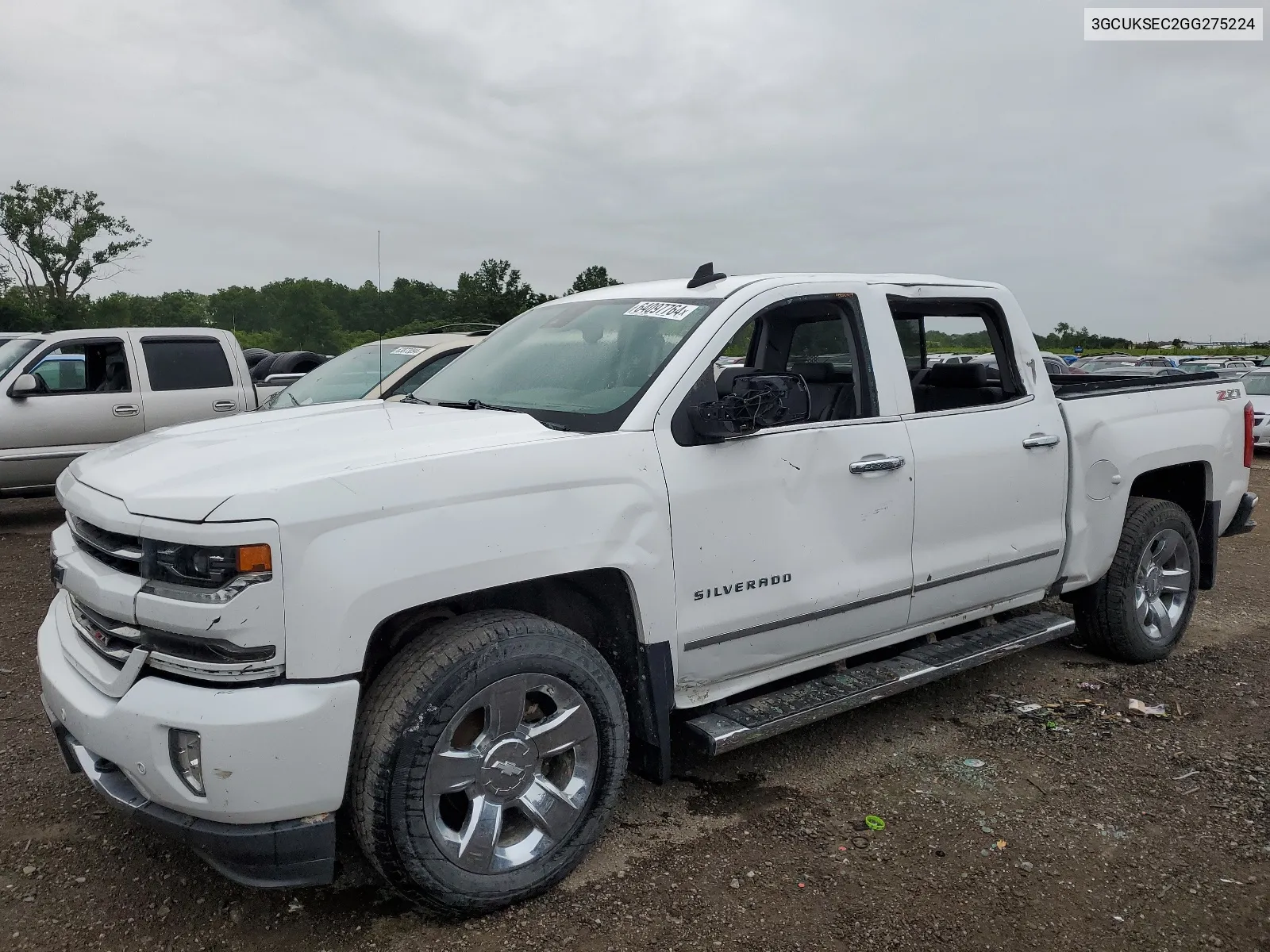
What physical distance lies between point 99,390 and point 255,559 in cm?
765

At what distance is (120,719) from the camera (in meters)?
2.51

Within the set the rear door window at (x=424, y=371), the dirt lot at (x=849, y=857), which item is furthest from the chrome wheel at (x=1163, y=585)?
the rear door window at (x=424, y=371)

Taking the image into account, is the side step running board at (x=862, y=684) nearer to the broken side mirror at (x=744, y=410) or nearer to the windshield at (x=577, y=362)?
the broken side mirror at (x=744, y=410)

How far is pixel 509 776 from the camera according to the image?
2809mm

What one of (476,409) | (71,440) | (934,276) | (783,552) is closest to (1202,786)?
(783,552)

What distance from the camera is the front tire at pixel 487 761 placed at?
2602mm

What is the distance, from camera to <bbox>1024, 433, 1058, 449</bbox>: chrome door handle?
425 centimetres

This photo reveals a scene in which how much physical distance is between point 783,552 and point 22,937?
2.52 meters

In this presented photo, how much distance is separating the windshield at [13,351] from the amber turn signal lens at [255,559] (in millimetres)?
7650

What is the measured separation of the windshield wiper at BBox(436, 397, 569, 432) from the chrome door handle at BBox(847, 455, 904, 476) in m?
1.13

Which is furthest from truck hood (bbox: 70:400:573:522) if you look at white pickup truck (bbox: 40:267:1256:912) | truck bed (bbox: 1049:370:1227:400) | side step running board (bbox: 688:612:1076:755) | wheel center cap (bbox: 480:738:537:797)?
truck bed (bbox: 1049:370:1227:400)

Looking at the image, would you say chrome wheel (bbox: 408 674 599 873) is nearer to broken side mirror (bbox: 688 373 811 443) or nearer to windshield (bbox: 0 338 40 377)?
broken side mirror (bbox: 688 373 811 443)

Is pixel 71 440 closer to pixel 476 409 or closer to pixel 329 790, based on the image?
pixel 476 409

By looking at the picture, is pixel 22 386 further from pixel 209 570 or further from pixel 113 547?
pixel 209 570
